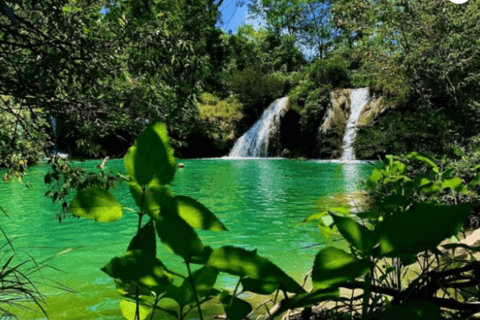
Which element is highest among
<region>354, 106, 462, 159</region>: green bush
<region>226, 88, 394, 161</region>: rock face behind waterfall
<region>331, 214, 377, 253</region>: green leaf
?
<region>226, 88, 394, 161</region>: rock face behind waterfall

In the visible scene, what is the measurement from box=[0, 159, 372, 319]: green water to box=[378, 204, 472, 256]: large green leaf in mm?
892

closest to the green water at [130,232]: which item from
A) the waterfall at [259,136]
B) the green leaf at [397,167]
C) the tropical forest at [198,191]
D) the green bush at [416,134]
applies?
the tropical forest at [198,191]

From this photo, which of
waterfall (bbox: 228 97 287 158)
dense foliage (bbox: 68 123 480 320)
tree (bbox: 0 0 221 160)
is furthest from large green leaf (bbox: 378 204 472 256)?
waterfall (bbox: 228 97 287 158)

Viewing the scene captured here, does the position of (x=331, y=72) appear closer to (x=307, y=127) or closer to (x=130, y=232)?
(x=307, y=127)

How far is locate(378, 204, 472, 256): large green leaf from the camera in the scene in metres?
0.35

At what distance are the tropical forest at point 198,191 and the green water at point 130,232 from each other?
4 cm

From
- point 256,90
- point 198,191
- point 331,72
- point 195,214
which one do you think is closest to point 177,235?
point 195,214

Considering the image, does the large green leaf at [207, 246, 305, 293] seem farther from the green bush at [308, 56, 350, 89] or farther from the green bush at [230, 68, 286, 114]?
the green bush at [230, 68, 286, 114]

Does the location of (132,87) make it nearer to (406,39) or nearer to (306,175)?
(406,39)

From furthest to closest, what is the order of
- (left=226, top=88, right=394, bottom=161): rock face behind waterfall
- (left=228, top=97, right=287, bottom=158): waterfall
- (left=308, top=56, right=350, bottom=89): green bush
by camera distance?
(left=228, top=97, right=287, bottom=158): waterfall < (left=308, top=56, right=350, bottom=89): green bush < (left=226, top=88, right=394, bottom=161): rock face behind waterfall

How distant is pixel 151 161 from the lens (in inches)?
16.5

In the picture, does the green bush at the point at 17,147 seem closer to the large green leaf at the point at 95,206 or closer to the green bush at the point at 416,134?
the large green leaf at the point at 95,206

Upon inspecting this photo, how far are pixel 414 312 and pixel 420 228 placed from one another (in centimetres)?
8

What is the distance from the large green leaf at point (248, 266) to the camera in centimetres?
40
